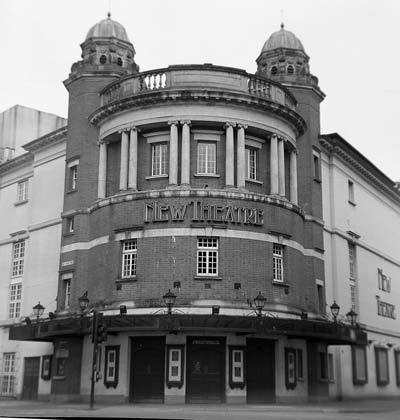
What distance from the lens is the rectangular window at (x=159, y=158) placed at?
35312mm

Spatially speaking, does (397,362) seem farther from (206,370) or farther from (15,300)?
(15,300)

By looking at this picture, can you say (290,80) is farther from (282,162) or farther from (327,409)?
(327,409)

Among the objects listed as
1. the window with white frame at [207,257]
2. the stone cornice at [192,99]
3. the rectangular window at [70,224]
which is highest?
the stone cornice at [192,99]

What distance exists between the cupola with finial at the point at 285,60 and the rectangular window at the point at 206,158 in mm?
7927

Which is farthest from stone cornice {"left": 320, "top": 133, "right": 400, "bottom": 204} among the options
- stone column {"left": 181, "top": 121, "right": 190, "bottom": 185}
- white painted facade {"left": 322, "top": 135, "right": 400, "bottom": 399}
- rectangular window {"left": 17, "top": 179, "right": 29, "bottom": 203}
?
rectangular window {"left": 17, "top": 179, "right": 29, "bottom": 203}

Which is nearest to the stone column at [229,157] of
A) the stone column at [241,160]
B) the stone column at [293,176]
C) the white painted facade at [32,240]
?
the stone column at [241,160]

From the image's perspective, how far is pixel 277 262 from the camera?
35188 mm

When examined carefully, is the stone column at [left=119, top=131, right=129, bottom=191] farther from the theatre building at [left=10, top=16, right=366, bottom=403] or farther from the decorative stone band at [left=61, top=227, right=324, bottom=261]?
the decorative stone band at [left=61, top=227, right=324, bottom=261]

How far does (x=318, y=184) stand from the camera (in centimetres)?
4081

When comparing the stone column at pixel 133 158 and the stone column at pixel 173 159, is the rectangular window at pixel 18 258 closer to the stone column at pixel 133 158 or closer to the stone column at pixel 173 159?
the stone column at pixel 133 158

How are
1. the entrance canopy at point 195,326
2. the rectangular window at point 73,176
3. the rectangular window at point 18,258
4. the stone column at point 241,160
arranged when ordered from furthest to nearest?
1. the rectangular window at point 18,258
2. the rectangular window at point 73,176
3. the stone column at point 241,160
4. the entrance canopy at point 195,326

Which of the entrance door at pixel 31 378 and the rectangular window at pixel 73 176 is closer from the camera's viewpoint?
the rectangular window at pixel 73 176

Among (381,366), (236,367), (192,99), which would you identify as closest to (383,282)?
(381,366)

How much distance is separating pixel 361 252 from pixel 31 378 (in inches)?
837
